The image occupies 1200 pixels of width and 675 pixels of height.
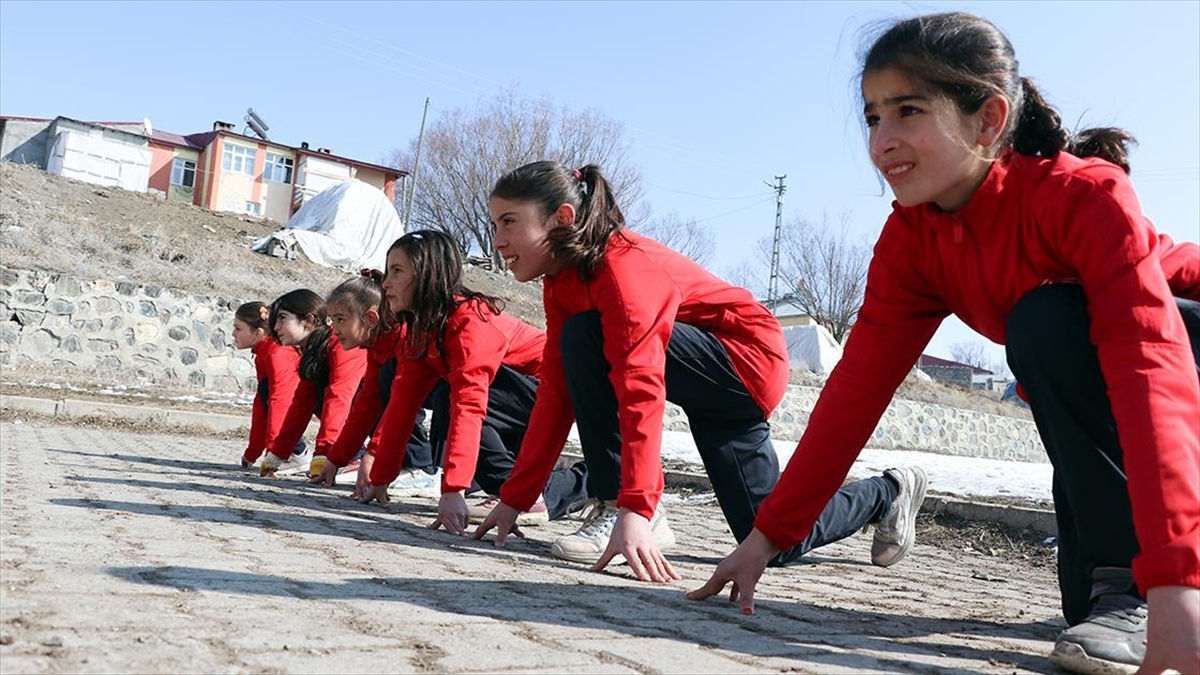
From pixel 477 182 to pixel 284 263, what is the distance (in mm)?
21449

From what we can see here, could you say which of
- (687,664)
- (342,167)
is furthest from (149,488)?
(342,167)

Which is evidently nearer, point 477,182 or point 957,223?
point 957,223

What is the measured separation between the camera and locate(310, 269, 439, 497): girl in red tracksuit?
593 cm

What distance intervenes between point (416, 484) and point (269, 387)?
6.49 feet

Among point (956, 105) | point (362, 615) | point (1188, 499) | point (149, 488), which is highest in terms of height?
point (956, 105)

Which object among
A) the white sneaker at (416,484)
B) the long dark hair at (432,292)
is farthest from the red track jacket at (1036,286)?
the white sneaker at (416,484)

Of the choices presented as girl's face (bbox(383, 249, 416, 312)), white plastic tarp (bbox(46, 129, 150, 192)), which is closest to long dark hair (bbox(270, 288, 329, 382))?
girl's face (bbox(383, 249, 416, 312))

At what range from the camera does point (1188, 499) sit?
160cm

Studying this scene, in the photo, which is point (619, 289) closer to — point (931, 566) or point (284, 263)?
point (931, 566)

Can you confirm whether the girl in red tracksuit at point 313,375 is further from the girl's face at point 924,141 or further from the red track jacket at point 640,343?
the girl's face at point 924,141

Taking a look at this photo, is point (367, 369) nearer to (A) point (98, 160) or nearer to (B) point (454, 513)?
(B) point (454, 513)

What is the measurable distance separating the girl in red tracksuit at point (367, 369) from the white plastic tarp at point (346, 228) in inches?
643

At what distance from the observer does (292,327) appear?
286 inches

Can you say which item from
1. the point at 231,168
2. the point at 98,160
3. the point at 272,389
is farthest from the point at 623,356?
the point at 231,168
